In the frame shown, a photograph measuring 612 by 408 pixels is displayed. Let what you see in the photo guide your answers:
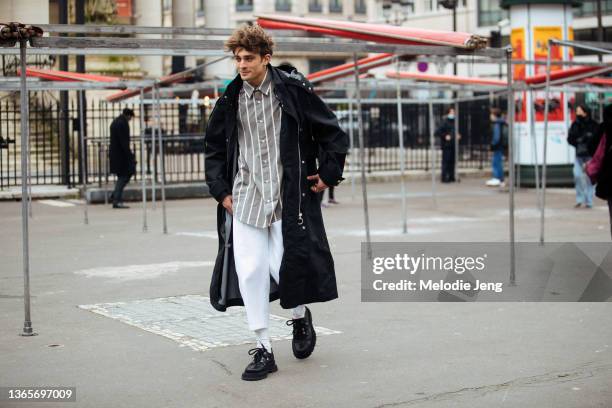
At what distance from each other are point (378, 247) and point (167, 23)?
65.5 meters

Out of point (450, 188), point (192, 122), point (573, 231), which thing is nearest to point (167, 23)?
point (192, 122)

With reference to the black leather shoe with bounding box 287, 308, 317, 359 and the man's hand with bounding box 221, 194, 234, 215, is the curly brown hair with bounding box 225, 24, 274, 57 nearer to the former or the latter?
the man's hand with bounding box 221, 194, 234, 215

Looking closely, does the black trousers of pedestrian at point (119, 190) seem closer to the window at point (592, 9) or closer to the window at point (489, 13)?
the window at point (592, 9)

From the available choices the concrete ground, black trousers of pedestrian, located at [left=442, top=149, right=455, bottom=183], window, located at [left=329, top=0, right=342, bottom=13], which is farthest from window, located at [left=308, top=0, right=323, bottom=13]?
the concrete ground

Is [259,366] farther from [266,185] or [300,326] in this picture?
[266,185]

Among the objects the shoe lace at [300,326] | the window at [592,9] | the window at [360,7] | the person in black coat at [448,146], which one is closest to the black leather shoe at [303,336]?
the shoe lace at [300,326]

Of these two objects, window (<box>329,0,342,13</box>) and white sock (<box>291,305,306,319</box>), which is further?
window (<box>329,0,342,13</box>)

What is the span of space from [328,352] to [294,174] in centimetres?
136

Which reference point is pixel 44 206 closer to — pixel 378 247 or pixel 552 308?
pixel 378 247

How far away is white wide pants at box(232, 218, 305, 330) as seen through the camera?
6.19 meters

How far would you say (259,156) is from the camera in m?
6.24

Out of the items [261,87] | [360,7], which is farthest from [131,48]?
[360,7]

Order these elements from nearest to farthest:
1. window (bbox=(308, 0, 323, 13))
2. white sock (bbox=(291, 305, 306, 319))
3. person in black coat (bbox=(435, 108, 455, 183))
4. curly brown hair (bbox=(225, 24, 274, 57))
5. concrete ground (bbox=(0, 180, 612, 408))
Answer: concrete ground (bbox=(0, 180, 612, 408)) → curly brown hair (bbox=(225, 24, 274, 57)) → white sock (bbox=(291, 305, 306, 319)) → person in black coat (bbox=(435, 108, 455, 183)) → window (bbox=(308, 0, 323, 13))

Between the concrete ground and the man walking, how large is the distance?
46 cm
